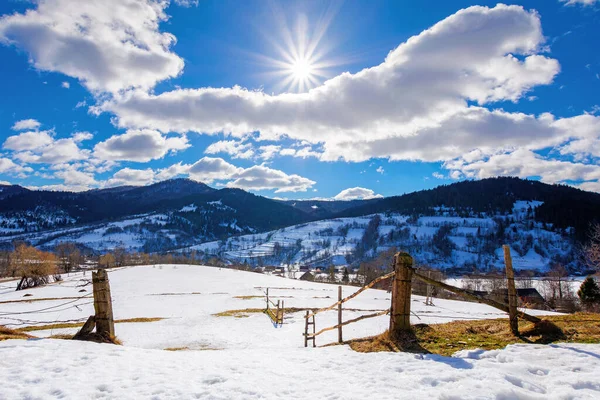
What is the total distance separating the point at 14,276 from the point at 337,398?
145 metres

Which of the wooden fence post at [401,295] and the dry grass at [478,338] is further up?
the wooden fence post at [401,295]

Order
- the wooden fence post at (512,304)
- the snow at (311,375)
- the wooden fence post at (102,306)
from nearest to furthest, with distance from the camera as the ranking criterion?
the snow at (311,375), the wooden fence post at (512,304), the wooden fence post at (102,306)

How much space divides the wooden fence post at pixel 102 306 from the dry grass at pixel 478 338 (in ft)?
25.8

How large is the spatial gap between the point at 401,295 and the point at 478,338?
7.16 ft

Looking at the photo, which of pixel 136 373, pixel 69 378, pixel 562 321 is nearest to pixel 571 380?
pixel 562 321

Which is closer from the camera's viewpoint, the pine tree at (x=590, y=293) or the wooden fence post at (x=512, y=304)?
the wooden fence post at (x=512, y=304)

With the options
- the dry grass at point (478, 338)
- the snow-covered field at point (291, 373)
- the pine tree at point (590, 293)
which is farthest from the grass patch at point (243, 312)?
the pine tree at point (590, 293)

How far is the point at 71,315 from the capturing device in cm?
3756

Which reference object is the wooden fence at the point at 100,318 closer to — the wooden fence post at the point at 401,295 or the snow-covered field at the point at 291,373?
the snow-covered field at the point at 291,373

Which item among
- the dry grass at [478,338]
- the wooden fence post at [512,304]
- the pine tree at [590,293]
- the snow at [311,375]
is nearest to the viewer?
the snow at [311,375]

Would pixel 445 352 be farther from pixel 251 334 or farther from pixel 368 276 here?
pixel 368 276

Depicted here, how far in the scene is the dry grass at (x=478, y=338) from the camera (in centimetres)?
729

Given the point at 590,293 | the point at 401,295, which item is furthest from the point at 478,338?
the point at 590,293

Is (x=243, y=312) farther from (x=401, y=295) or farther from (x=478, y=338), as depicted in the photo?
(x=478, y=338)
